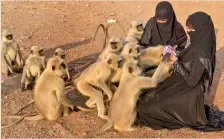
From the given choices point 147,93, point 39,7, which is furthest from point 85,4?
point 147,93

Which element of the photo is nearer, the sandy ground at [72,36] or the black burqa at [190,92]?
the black burqa at [190,92]

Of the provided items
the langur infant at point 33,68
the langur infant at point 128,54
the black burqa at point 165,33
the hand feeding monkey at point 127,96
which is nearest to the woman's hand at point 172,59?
the hand feeding monkey at point 127,96

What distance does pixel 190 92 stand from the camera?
548 cm

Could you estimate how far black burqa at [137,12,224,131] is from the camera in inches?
207

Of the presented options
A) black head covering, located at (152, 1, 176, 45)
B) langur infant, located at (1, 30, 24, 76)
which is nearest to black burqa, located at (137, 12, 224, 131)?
black head covering, located at (152, 1, 176, 45)

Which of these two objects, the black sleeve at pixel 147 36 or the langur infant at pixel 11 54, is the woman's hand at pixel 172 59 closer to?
the black sleeve at pixel 147 36

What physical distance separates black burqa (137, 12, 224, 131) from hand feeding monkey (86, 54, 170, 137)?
6.7 inches

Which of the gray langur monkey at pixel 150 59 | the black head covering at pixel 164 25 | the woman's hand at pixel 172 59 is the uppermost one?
the black head covering at pixel 164 25

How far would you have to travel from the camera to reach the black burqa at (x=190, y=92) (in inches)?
207

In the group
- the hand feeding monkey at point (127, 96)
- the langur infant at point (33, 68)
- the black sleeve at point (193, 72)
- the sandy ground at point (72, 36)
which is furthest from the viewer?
the langur infant at point (33, 68)

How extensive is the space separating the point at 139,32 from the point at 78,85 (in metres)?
1.91

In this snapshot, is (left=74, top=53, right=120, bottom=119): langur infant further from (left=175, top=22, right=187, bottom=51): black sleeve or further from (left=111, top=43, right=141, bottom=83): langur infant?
(left=175, top=22, right=187, bottom=51): black sleeve

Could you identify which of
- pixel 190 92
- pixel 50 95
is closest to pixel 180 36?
pixel 190 92

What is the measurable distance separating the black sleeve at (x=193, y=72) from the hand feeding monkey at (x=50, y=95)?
1.49m
